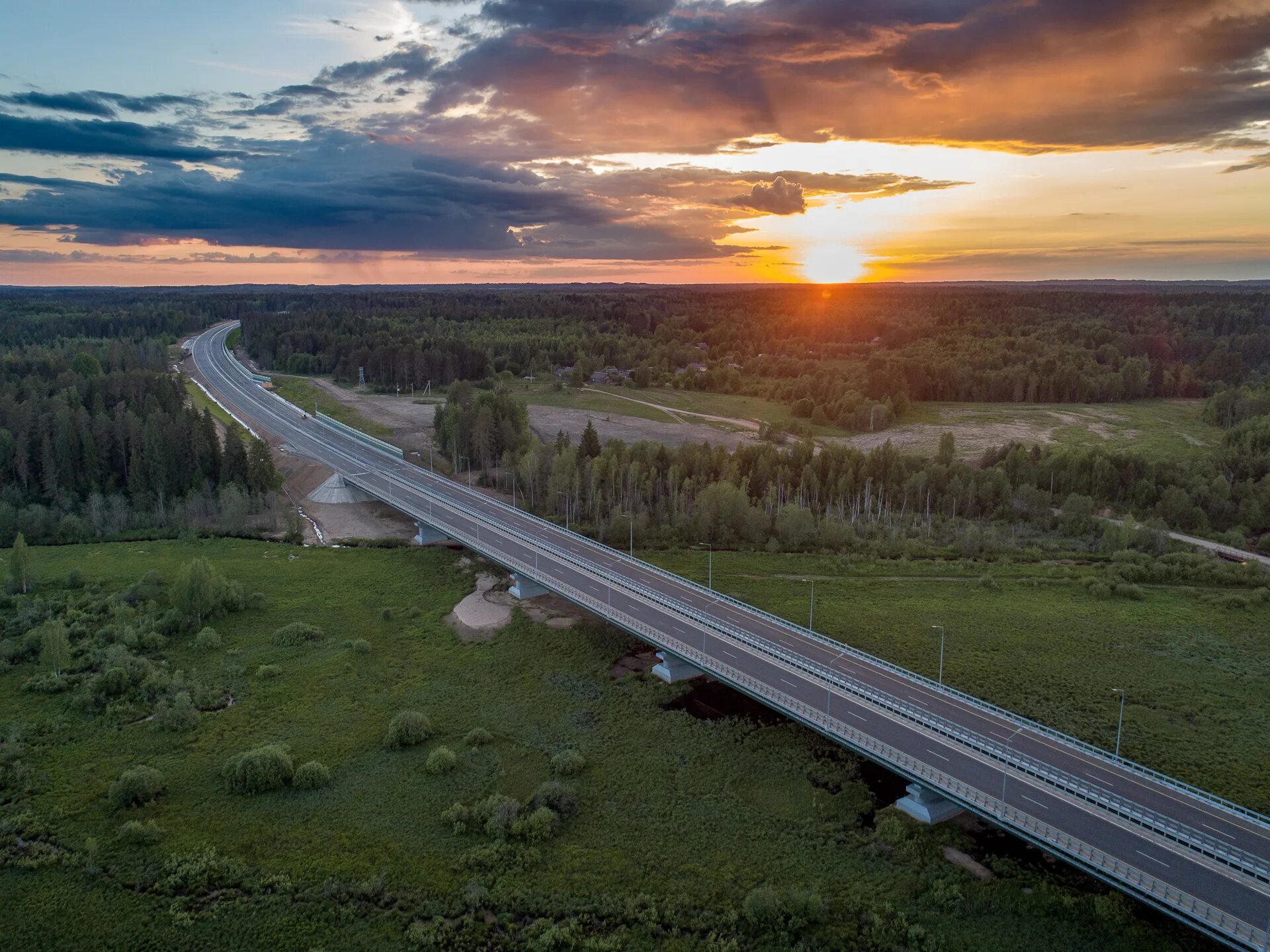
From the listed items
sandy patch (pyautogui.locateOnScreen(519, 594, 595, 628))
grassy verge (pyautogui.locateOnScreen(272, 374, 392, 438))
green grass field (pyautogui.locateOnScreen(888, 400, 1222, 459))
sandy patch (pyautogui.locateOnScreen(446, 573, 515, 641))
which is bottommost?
sandy patch (pyautogui.locateOnScreen(446, 573, 515, 641))

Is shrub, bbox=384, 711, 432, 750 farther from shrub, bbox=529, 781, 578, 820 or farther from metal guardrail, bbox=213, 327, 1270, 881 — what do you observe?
metal guardrail, bbox=213, 327, 1270, 881

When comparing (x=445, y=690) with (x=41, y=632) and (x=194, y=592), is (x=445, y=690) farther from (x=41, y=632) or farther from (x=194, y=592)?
(x=41, y=632)

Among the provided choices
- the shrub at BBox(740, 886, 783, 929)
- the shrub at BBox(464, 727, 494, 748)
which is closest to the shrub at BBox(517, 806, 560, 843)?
the shrub at BBox(464, 727, 494, 748)

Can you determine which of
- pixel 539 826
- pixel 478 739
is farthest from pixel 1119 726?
pixel 478 739

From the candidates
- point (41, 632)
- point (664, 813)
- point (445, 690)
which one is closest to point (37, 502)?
point (41, 632)

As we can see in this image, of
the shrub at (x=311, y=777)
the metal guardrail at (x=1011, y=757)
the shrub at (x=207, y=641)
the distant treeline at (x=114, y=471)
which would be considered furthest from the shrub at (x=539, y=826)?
the distant treeline at (x=114, y=471)
